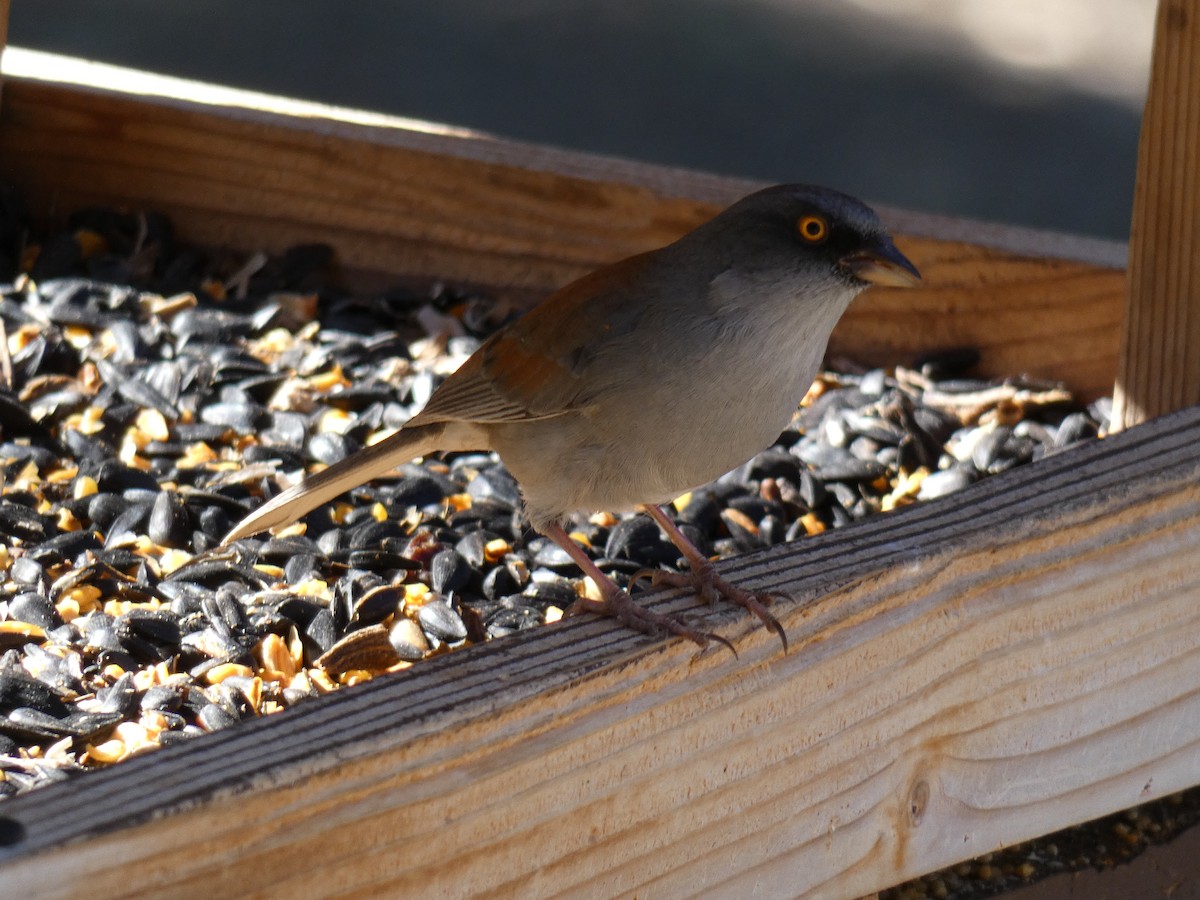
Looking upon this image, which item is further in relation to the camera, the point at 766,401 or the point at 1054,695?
the point at 766,401

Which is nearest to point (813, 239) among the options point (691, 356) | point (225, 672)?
point (691, 356)

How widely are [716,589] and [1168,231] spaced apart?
1.48m

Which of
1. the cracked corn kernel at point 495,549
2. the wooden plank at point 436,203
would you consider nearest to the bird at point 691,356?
the cracked corn kernel at point 495,549

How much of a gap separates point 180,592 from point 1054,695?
1.88m

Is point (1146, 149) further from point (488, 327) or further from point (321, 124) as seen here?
point (321, 124)

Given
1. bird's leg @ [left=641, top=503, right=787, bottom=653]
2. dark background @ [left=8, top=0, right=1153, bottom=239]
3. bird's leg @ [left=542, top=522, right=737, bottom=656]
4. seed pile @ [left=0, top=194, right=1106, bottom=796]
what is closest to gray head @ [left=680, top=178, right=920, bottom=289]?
bird's leg @ [left=641, top=503, right=787, bottom=653]

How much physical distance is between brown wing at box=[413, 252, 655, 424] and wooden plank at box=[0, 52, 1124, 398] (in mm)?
1462

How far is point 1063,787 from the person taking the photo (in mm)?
2785

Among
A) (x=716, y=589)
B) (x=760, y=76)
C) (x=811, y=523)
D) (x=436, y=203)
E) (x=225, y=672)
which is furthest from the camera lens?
(x=760, y=76)

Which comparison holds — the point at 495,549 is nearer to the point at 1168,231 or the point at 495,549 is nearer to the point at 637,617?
the point at 637,617

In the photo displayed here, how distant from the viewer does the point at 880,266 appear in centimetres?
309

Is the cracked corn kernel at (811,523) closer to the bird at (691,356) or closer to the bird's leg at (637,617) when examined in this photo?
the bird at (691,356)

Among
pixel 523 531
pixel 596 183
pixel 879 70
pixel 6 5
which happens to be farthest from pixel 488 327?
pixel 879 70

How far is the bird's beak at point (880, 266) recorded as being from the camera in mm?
3090
